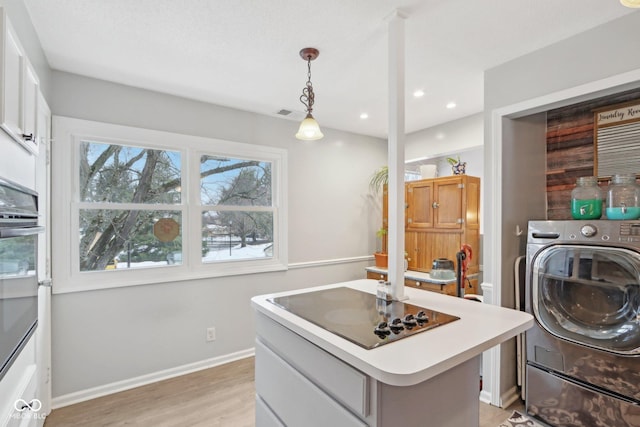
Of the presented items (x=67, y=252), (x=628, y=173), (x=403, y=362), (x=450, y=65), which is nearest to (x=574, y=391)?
(x=628, y=173)

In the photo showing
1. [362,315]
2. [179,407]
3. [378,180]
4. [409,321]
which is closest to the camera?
[409,321]

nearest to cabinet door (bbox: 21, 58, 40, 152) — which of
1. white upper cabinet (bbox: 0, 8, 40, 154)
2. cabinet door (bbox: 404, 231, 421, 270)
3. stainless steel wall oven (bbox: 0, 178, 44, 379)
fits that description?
white upper cabinet (bbox: 0, 8, 40, 154)

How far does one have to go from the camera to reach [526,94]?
222cm

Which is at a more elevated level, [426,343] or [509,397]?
[426,343]

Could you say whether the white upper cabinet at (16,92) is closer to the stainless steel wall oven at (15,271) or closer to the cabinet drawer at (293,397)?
the stainless steel wall oven at (15,271)

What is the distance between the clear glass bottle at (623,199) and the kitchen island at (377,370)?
1.08m

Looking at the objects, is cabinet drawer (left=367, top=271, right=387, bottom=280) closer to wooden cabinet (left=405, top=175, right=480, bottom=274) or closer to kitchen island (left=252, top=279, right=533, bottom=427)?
wooden cabinet (left=405, top=175, right=480, bottom=274)

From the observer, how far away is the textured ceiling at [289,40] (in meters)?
1.71

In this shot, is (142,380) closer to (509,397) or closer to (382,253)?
(382,253)

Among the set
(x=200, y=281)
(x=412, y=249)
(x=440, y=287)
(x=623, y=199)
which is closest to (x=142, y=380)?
(x=200, y=281)

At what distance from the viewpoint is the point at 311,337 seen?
4.10 feet

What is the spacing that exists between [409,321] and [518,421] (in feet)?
5.37

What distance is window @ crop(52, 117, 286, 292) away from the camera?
8.20ft

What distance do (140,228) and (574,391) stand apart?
3441mm
